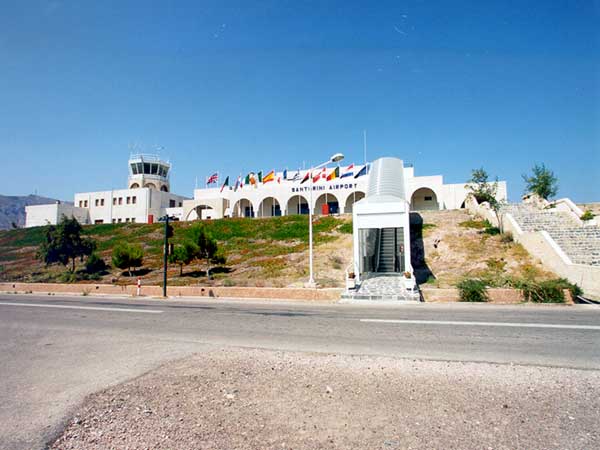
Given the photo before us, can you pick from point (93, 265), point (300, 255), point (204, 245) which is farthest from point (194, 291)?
point (93, 265)

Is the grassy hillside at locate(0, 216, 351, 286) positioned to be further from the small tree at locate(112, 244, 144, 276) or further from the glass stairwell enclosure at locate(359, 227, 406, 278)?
the glass stairwell enclosure at locate(359, 227, 406, 278)

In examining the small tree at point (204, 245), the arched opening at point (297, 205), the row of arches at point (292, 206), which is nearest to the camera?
the small tree at point (204, 245)

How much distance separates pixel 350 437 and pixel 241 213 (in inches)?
2007

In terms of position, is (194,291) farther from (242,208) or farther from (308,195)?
(242,208)

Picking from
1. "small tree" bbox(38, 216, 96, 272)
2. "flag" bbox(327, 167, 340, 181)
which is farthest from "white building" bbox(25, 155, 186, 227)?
"flag" bbox(327, 167, 340, 181)

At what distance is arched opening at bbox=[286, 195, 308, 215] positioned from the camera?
51.0 meters

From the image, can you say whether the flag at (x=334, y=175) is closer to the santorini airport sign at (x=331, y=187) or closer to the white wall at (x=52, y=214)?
the santorini airport sign at (x=331, y=187)

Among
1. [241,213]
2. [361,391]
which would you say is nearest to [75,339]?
[361,391]

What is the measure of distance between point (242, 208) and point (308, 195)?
11056 mm

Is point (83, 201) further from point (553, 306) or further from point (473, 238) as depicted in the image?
point (553, 306)

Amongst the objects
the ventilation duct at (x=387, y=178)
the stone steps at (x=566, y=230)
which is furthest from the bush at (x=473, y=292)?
the ventilation duct at (x=387, y=178)

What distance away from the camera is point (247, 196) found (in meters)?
50.8

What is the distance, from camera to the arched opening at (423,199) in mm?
45625

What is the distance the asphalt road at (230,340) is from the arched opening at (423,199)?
34.9 m
